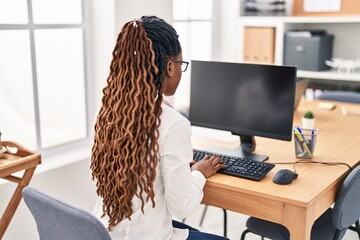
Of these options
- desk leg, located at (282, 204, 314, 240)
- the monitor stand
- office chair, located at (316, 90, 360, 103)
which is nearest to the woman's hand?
the monitor stand

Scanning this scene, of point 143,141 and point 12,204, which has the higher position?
point 143,141

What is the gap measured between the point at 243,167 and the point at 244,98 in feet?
1.12

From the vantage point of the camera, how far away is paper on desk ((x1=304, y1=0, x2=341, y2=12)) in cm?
375

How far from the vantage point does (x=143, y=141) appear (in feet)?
4.60

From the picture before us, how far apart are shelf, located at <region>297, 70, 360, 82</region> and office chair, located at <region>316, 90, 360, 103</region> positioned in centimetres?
16

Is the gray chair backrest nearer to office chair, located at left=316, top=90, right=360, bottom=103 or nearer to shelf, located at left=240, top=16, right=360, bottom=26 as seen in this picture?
office chair, located at left=316, top=90, right=360, bottom=103

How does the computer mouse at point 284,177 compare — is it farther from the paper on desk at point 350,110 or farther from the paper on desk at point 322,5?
the paper on desk at point 322,5

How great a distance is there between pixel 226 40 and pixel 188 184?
9.19 feet

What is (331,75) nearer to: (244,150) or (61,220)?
(244,150)

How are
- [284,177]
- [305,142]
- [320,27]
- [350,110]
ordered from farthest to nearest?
[320,27], [350,110], [305,142], [284,177]

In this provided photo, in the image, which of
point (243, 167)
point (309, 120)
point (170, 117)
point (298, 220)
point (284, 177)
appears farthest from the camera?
point (309, 120)

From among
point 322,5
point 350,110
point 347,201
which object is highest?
point 322,5

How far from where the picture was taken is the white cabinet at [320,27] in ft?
12.2

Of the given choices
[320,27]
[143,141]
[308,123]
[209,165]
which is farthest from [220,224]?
[320,27]
